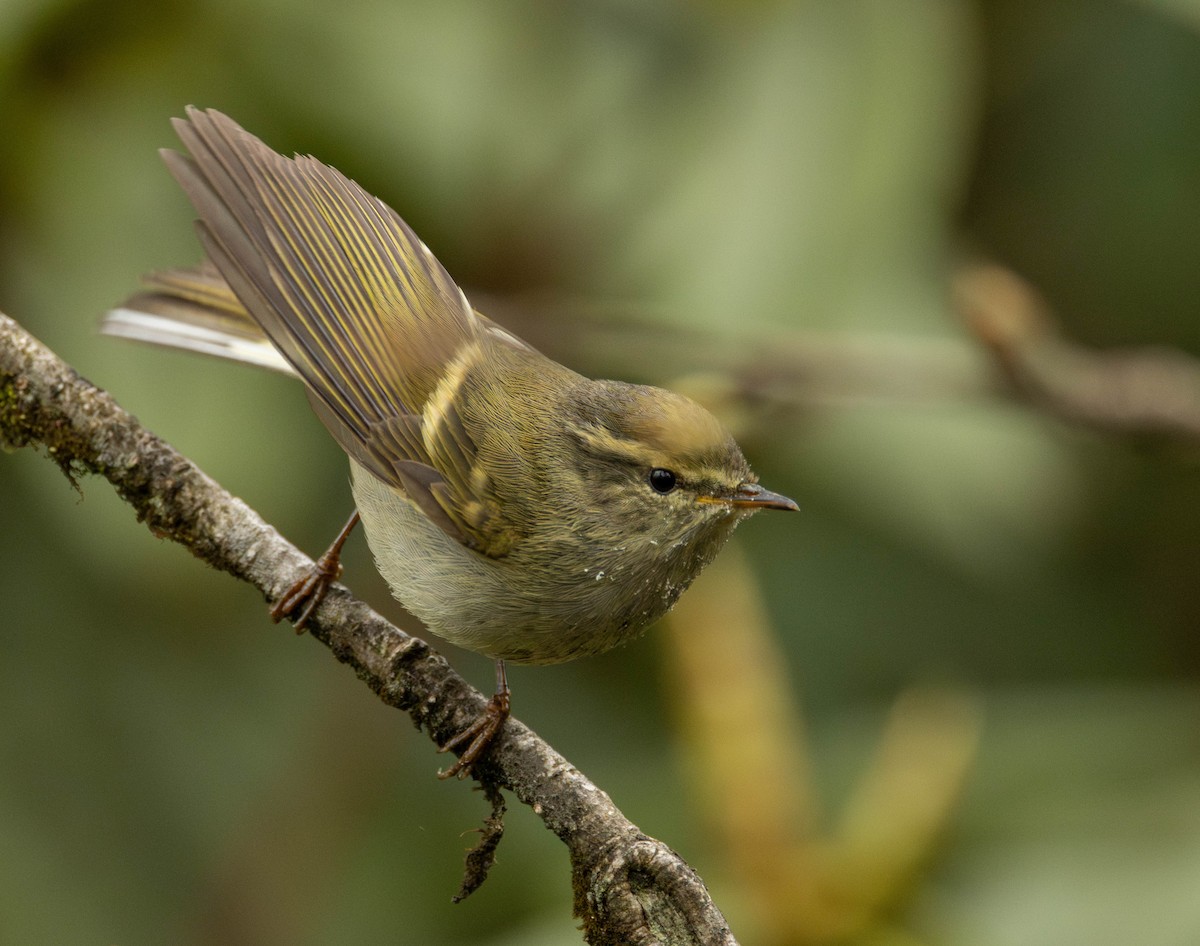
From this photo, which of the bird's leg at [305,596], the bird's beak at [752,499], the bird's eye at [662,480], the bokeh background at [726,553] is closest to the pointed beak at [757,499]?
the bird's beak at [752,499]

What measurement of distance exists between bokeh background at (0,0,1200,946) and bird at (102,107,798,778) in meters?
0.74

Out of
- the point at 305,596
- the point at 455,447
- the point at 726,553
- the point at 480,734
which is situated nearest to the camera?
the point at 480,734

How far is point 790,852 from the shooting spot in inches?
163

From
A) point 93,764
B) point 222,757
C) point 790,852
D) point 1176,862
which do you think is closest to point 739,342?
point 790,852

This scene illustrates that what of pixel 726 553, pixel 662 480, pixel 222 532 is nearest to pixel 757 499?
Result: pixel 662 480

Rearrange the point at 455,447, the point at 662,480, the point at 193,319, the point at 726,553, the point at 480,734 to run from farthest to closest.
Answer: the point at 726,553 < the point at 193,319 < the point at 455,447 < the point at 662,480 < the point at 480,734

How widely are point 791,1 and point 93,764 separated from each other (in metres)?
3.66

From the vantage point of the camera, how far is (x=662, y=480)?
3.28 metres

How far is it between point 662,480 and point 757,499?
0.23 m

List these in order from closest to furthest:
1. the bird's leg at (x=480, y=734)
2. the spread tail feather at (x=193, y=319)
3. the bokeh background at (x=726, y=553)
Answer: the bird's leg at (x=480, y=734)
the spread tail feather at (x=193, y=319)
the bokeh background at (x=726, y=553)

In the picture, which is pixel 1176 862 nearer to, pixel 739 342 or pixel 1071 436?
pixel 1071 436

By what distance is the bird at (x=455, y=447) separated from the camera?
318cm

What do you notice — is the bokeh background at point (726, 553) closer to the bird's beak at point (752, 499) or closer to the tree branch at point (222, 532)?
the tree branch at point (222, 532)

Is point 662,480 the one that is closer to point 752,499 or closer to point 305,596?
point 752,499
